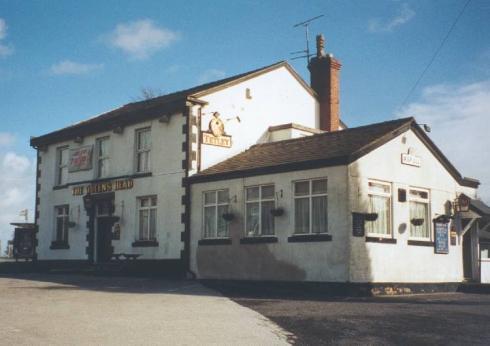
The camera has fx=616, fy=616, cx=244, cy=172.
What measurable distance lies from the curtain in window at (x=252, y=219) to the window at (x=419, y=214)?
15.6ft

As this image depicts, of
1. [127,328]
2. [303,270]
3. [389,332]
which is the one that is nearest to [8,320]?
[127,328]

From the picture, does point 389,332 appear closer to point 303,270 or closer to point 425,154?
point 303,270

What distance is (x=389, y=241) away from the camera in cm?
1791

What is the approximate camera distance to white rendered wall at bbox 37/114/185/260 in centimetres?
2172

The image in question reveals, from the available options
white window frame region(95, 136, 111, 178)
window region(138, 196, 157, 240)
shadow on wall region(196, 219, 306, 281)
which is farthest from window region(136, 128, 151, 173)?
shadow on wall region(196, 219, 306, 281)

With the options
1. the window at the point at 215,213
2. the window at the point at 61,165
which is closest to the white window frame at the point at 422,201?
the window at the point at 215,213

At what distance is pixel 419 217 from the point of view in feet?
63.8

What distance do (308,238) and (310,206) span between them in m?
0.94

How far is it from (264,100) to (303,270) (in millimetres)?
8750

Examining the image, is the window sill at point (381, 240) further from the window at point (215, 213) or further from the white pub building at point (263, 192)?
the window at point (215, 213)

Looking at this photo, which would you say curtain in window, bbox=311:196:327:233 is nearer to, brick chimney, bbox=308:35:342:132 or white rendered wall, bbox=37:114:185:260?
white rendered wall, bbox=37:114:185:260

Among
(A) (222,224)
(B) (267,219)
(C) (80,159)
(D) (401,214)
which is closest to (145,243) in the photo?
(A) (222,224)

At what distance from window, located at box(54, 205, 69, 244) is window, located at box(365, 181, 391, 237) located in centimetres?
1448

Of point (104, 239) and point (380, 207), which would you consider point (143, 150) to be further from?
point (380, 207)
